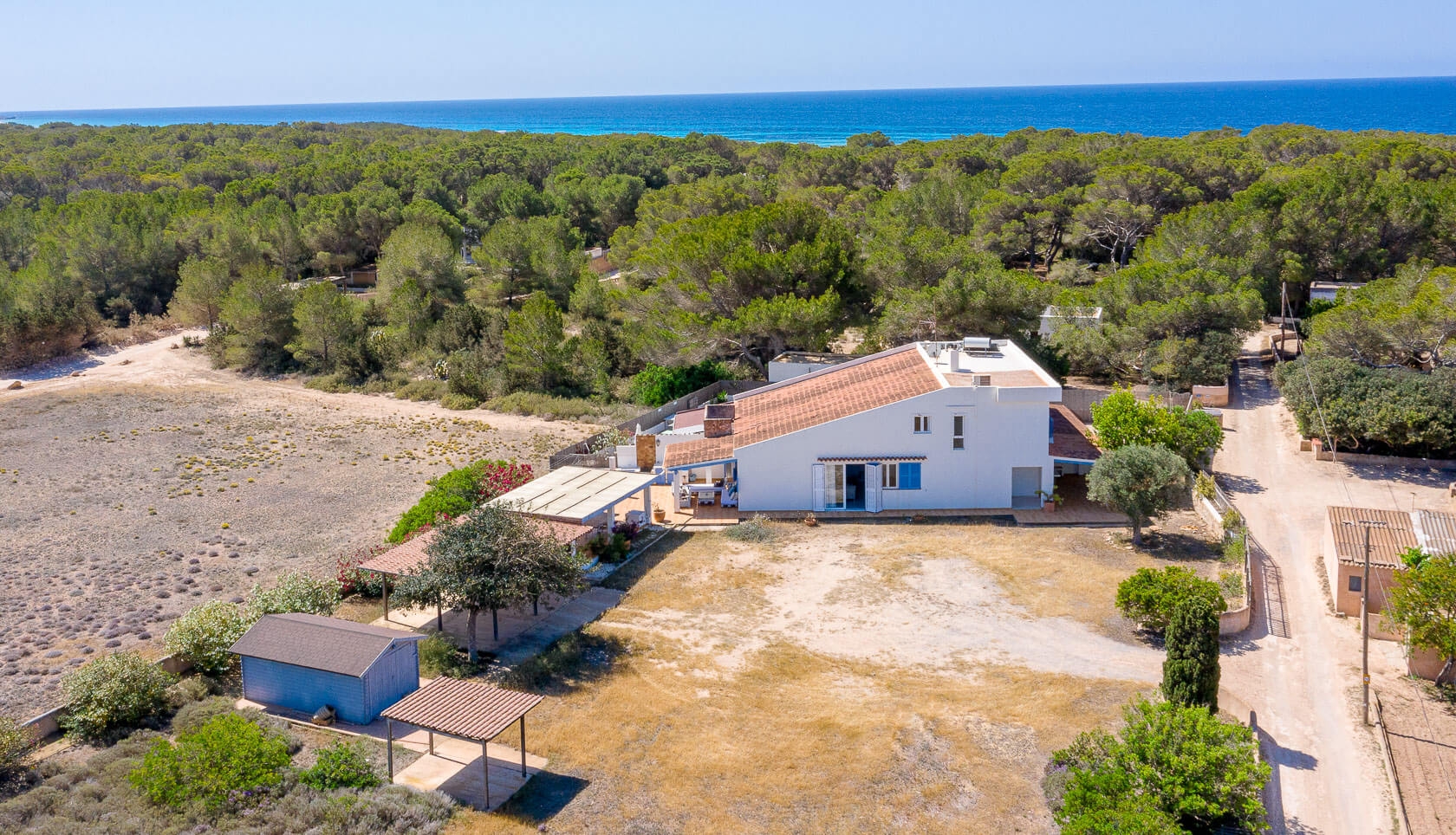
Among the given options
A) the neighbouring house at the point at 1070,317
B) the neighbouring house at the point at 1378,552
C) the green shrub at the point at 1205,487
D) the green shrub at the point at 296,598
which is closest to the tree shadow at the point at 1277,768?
the neighbouring house at the point at 1378,552

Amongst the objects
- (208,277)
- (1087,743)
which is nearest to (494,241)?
(208,277)

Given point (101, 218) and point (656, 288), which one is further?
point (101, 218)

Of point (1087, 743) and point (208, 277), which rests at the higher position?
point (208, 277)

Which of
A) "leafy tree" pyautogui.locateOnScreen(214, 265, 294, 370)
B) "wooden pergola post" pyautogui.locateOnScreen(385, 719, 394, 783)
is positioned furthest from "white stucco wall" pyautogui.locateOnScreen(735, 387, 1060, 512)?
"leafy tree" pyautogui.locateOnScreen(214, 265, 294, 370)

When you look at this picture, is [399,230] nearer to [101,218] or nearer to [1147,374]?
[101,218]

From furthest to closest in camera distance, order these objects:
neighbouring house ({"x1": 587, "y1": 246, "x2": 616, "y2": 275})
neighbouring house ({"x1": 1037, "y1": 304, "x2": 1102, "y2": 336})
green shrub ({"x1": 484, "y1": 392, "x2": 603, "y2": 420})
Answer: neighbouring house ({"x1": 587, "y1": 246, "x2": 616, "y2": 275}) → neighbouring house ({"x1": 1037, "y1": 304, "x2": 1102, "y2": 336}) → green shrub ({"x1": 484, "y1": 392, "x2": 603, "y2": 420})

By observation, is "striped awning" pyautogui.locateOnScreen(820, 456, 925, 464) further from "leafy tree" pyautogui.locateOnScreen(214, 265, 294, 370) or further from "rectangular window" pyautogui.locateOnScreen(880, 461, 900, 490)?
"leafy tree" pyautogui.locateOnScreen(214, 265, 294, 370)

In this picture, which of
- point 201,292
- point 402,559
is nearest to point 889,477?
point 402,559

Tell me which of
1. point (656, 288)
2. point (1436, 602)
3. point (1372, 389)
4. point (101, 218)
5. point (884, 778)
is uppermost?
point (101, 218)
